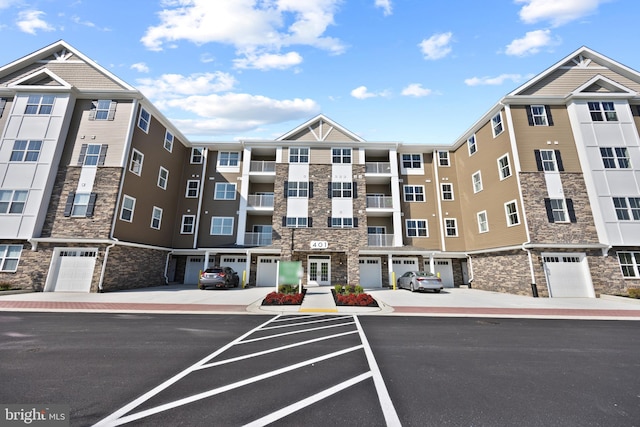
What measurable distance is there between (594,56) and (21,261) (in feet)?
141

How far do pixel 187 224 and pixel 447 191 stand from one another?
2445cm

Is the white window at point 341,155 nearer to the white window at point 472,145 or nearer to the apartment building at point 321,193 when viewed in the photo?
the apartment building at point 321,193

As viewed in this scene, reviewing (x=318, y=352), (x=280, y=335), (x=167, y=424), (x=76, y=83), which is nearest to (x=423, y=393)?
(x=318, y=352)

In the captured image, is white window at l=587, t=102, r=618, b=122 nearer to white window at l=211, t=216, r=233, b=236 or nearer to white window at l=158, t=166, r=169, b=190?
white window at l=211, t=216, r=233, b=236

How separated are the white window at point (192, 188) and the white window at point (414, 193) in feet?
65.1

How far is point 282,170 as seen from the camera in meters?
22.6

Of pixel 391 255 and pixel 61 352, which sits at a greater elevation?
pixel 391 255

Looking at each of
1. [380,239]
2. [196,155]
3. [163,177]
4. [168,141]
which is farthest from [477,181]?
[168,141]

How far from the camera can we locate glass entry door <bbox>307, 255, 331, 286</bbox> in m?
21.2

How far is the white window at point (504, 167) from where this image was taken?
18203 mm

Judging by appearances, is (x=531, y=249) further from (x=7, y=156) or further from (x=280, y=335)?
(x=7, y=156)

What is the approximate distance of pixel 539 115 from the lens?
18500mm

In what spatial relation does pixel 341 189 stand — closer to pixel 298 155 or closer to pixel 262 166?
pixel 298 155

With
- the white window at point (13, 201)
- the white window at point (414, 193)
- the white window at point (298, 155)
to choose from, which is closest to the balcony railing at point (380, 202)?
the white window at point (414, 193)
